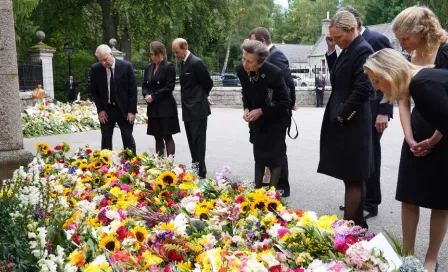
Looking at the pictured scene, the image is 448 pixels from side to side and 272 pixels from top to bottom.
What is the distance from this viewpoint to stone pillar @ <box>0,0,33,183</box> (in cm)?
536

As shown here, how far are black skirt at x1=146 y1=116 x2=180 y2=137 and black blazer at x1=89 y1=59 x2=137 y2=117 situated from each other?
311 mm

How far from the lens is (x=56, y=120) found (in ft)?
47.8

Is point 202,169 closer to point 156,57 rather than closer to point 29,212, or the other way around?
point 156,57

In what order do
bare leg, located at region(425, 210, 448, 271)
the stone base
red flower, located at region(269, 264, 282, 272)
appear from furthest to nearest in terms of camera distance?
the stone base
bare leg, located at region(425, 210, 448, 271)
red flower, located at region(269, 264, 282, 272)

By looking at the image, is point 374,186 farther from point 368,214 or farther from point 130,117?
point 130,117

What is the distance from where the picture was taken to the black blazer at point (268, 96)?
17.4 ft

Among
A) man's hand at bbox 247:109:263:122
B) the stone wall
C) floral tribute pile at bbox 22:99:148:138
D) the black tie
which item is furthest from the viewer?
the stone wall

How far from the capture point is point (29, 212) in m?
3.35

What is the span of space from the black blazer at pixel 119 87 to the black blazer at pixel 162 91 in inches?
8.2

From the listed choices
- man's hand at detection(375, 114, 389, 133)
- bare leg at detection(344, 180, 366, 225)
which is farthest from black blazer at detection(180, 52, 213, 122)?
bare leg at detection(344, 180, 366, 225)

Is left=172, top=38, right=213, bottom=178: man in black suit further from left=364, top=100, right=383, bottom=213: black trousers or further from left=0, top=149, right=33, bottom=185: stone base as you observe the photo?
left=364, top=100, right=383, bottom=213: black trousers

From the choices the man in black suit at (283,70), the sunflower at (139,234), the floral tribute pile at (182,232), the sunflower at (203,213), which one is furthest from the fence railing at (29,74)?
the sunflower at (139,234)

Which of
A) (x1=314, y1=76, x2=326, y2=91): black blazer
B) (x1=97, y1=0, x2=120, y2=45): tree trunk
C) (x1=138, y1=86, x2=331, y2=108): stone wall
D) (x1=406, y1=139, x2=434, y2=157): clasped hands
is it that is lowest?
(x1=138, y1=86, x2=331, y2=108): stone wall

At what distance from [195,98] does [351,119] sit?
10.4 feet
